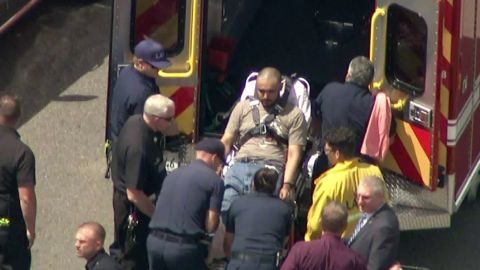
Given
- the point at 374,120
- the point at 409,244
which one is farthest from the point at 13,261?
the point at 409,244

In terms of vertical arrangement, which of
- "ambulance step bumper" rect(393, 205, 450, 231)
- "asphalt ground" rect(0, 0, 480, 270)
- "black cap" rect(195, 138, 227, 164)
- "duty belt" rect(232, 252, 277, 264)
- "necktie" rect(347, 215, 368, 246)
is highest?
"black cap" rect(195, 138, 227, 164)

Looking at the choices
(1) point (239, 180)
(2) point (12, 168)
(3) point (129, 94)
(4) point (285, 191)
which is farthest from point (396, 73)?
(2) point (12, 168)

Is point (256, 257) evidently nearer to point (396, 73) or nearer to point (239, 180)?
point (239, 180)

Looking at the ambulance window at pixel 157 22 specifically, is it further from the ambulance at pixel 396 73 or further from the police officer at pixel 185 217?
the police officer at pixel 185 217

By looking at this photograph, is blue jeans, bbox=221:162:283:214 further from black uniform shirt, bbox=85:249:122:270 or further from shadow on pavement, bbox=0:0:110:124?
shadow on pavement, bbox=0:0:110:124

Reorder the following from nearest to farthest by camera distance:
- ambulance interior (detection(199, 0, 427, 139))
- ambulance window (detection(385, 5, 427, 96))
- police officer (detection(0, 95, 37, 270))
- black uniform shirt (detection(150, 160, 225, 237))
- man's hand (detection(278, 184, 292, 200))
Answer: black uniform shirt (detection(150, 160, 225, 237)) → police officer (detection(0, 95, 37, 270)) → man's hand (detection(278, 184, 292, 200)) → ambulance window (detection(385, 5, 427, 96)) → ambulance interior (detection(199, 0, 427, 139))

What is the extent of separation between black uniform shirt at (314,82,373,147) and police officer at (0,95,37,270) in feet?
6.82

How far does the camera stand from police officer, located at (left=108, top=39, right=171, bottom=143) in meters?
11.7

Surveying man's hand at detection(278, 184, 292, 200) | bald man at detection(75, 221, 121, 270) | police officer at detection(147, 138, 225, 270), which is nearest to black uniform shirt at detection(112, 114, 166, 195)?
police officer at detection(147, 138, 225, 270)

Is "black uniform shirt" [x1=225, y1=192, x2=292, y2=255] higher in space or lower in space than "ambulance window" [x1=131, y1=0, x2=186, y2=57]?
Answer: lower

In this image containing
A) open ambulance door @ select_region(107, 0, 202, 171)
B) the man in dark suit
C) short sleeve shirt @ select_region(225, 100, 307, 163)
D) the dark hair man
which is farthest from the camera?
open ambulance door @ select_region(107, 0, 202, 171)

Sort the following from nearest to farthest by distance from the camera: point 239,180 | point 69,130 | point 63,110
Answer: point 239,180
point 69,130
point 63,110

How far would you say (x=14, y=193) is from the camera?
35.8 ft

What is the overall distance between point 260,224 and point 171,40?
233cm
